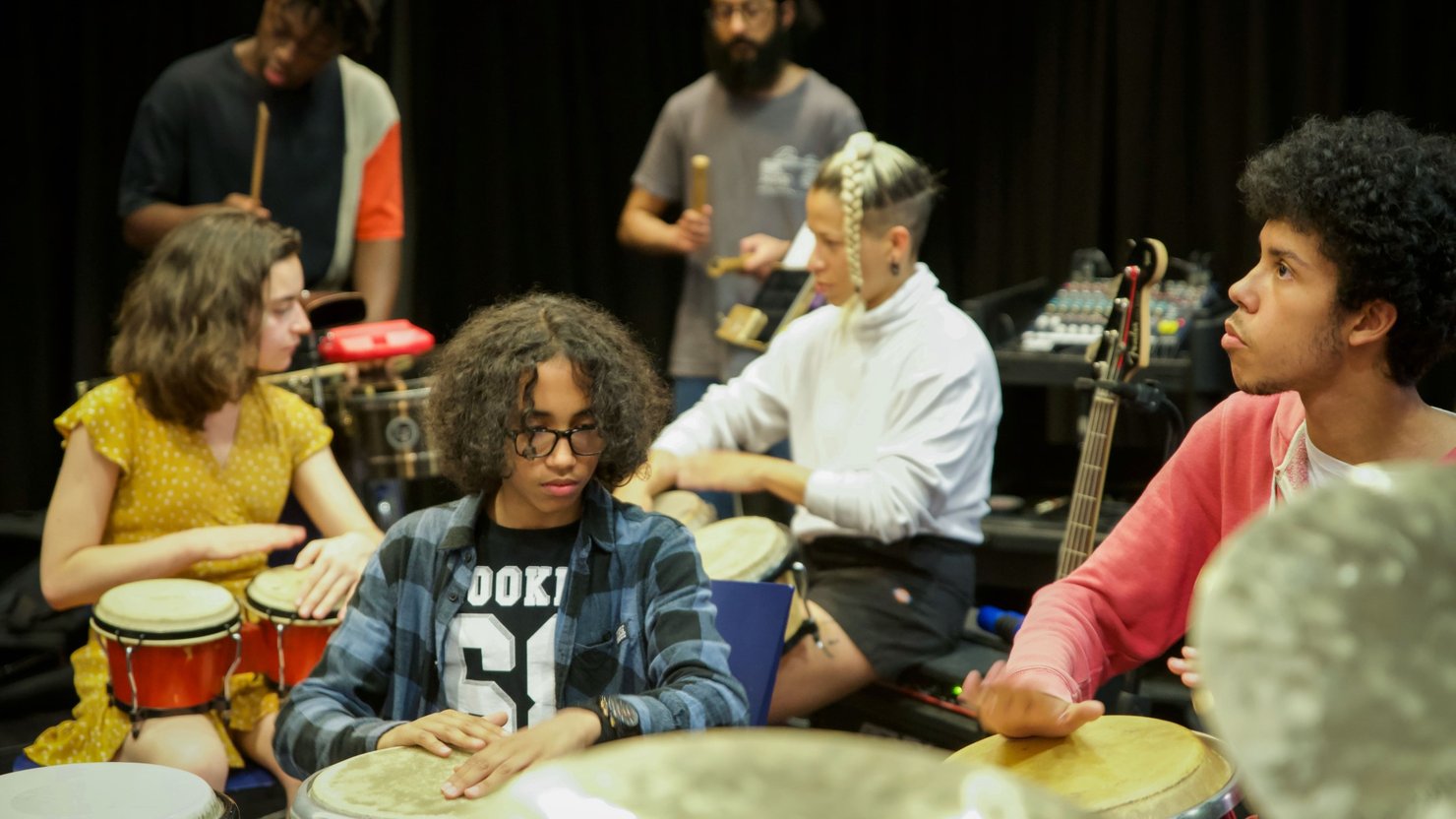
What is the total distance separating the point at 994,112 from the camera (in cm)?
580

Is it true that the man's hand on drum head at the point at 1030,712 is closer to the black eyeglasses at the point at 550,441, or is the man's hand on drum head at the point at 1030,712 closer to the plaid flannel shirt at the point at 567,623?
the plaid flannel shirt at the point at 567,623

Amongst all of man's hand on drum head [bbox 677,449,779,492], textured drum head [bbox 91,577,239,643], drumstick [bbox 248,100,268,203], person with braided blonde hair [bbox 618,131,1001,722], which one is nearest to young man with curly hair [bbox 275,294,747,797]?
textured drum head [bbox 91,577,239,643]

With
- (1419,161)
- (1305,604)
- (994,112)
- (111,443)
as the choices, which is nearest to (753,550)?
(111,443)

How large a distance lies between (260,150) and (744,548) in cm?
195

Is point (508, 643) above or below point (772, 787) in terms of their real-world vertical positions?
below

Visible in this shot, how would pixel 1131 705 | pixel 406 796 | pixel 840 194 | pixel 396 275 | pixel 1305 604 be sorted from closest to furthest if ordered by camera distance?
pixel 1305 604, pixel 406 796, pixel 1131 705, pixel 840 194, pixel 396 275

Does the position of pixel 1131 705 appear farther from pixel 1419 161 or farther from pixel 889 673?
pixel 1419 161

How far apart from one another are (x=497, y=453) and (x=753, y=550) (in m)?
0.86

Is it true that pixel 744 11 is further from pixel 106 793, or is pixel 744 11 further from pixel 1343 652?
pixel 1343 652

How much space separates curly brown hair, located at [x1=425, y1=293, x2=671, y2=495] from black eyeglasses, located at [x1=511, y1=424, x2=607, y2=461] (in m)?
0.02

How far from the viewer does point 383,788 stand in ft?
6.14

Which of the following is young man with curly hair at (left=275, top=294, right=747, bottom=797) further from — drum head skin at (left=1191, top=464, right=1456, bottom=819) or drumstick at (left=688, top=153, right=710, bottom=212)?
drumstick at (left=688, top=153, right=710, bottom=212)

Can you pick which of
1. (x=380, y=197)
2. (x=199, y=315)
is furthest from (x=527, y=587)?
(x=380, y=197)

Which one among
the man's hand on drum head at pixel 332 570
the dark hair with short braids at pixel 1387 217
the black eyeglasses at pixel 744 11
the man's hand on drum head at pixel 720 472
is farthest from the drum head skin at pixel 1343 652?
the black eyeglasses at pixel 744 11
